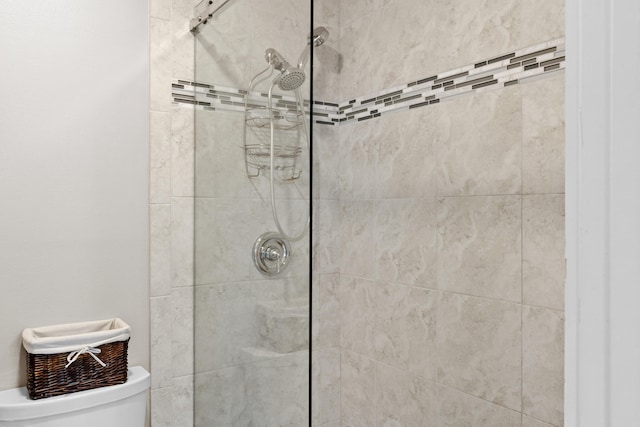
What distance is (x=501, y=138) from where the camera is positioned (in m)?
1.39

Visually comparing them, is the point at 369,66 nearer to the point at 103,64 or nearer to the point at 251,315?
the point at 103,64

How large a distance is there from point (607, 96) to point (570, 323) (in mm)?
151

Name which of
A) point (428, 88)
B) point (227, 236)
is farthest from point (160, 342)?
point (428, 88)

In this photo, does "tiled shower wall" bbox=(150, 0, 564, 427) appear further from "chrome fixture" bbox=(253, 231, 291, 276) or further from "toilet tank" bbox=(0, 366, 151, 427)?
"chrome fixture" bbox=(253, 231, 291, 276)

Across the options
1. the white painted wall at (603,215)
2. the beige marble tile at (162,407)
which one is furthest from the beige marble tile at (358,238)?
the white painted wall at (603,215)

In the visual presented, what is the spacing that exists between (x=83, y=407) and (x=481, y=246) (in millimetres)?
1277

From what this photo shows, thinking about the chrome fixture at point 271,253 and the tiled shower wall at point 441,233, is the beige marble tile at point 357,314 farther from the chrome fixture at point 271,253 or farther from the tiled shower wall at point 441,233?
the chrome fixture at point 271,253

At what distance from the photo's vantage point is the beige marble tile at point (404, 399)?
1.64 m

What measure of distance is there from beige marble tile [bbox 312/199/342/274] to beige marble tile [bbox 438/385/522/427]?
73 cm

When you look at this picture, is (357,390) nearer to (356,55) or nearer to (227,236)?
(227,236)

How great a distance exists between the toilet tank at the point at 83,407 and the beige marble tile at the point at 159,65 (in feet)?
3.06

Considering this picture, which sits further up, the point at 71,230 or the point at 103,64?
the point at 103,64

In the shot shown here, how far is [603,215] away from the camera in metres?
0.29

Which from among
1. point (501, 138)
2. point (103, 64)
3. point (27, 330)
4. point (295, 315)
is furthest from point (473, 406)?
point (103, 64)
